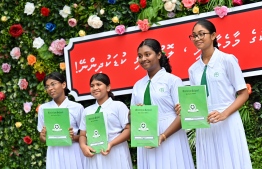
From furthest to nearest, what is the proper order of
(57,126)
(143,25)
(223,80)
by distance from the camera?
(143,25) → (57,126) → (223,80)

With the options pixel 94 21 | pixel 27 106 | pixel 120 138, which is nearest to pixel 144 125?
pixel 120 138

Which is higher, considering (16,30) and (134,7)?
(16,30)

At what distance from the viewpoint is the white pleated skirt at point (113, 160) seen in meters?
3.66

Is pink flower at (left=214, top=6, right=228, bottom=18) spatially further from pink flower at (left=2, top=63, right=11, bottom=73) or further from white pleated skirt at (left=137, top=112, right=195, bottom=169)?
pink flower at (left=2, top=63, right=11, bottom=73)

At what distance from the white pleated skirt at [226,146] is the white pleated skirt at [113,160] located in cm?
72

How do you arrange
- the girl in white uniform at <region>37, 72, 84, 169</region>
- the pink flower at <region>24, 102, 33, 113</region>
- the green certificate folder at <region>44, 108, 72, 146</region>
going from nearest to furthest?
1. the green certificate folder at <region>44, 108, 72, 146</region>
2. the girl in white uniform at <region>37, 72, 84, 169</region>
3. the pink flower at <region>24, 102, 33, 113</region>

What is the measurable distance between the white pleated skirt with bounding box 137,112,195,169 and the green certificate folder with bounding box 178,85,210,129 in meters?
0.26

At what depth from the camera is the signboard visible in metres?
4.21

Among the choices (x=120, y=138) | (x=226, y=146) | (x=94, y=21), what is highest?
(x=94, y=21)

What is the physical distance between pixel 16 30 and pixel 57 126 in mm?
2065

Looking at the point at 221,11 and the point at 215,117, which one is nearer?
the point at 215,117

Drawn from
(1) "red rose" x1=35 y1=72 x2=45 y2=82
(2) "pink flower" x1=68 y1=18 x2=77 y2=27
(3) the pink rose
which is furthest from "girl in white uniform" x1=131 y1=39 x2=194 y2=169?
(3) the pink rose

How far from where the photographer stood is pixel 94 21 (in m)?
4.96

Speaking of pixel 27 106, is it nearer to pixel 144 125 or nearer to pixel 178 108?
pixel 144 125
